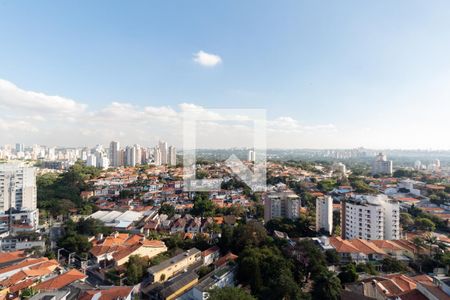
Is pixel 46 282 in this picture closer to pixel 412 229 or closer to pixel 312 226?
pixel 312 226

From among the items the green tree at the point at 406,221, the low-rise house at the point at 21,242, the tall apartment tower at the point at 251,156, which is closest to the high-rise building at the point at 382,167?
the green tree at the point at 406,221

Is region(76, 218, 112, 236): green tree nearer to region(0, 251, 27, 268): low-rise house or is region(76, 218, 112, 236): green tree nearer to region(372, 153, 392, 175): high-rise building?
region(0, 251, 27, 268): low-rise house

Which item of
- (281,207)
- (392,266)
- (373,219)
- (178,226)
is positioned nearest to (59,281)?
(178,226)

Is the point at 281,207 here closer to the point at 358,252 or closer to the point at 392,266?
the point at 358,252

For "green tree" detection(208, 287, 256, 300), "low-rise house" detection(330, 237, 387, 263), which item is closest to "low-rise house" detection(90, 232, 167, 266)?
"green tree" detection(208, 287, 256, 300)

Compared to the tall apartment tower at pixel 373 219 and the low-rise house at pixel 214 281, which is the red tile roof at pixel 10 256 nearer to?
the low-rise house at pixel 214 281

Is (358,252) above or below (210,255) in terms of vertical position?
above
